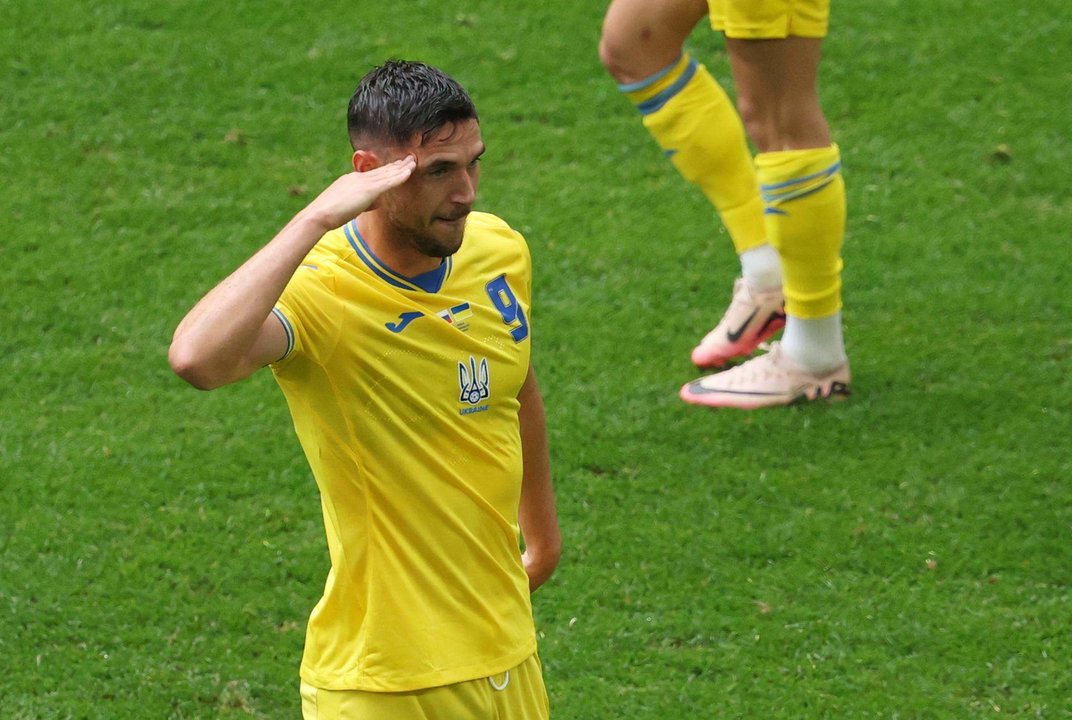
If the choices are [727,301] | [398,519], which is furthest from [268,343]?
[727,301]

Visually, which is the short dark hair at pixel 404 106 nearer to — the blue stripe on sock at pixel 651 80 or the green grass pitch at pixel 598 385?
the green grass pitch at pixel 598 385

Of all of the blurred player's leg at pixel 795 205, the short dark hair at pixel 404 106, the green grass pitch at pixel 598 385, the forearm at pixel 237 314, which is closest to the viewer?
the forearm at pixel 237 314

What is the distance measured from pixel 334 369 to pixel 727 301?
3208 mm

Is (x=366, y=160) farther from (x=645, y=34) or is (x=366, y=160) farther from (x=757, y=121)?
(x=645, y=34)

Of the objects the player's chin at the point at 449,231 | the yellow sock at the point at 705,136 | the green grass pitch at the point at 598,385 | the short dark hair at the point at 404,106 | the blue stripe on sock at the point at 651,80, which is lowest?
the green grass pitch at the point at 598,385

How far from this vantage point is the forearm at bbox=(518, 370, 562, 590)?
2.94 m

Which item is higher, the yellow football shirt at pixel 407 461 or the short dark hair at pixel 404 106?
the short dark hair at pixel 404 106

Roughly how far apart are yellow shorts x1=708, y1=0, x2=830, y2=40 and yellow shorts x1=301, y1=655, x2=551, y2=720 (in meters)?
2.30

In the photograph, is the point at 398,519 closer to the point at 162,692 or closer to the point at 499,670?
the point at 499,670

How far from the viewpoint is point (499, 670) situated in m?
2.67

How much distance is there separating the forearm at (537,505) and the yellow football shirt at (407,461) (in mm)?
203

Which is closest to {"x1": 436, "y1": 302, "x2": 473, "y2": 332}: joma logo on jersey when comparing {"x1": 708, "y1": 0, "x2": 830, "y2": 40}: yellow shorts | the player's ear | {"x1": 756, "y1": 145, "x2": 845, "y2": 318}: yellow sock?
the player's ear

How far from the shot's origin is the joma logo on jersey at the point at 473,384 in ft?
8.65

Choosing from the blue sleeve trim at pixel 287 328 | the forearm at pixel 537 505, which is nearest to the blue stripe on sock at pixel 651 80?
the forearm at pixel 537 505
